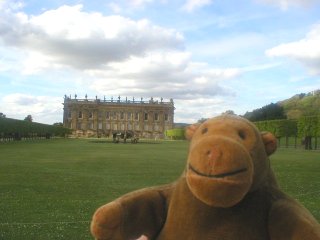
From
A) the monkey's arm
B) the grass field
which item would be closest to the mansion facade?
the grass field

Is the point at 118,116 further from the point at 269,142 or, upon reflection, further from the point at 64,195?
the point at 269,142

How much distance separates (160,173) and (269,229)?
40.6ft

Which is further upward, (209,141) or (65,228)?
(209,141)

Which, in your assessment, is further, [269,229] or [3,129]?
[3,129]

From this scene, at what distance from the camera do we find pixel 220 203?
8.24 feet

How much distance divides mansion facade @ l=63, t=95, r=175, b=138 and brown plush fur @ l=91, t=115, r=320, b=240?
380 ft

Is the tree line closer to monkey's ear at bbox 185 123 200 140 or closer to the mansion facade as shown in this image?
the mansion facade

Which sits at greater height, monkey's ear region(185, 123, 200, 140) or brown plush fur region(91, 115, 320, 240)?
monkey's ear region(185, 123, 200, 140)

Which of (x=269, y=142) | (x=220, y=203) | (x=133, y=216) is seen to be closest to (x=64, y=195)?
(x=133, y=216)

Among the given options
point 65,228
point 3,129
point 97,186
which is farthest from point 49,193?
point 3,129

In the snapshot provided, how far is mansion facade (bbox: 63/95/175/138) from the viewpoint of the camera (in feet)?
393

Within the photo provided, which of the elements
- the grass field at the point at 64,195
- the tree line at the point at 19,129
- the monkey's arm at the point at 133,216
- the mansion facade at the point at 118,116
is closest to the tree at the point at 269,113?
the tree line at the point at 19,129

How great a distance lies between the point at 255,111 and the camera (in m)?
78.8

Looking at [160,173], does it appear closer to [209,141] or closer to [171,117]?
[209,141]
